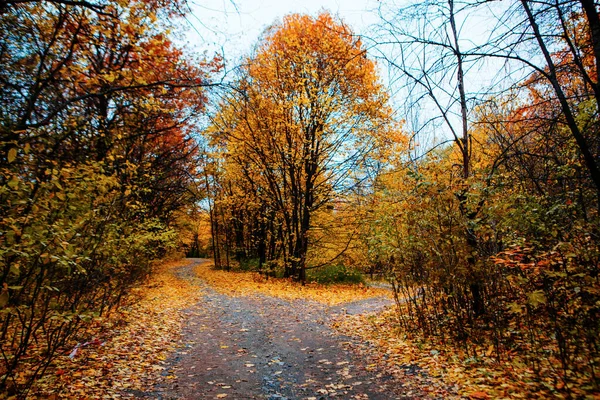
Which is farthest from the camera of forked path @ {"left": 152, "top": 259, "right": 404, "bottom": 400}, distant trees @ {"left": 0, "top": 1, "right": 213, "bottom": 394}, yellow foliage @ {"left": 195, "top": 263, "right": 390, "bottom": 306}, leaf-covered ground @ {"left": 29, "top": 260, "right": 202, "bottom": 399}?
yellow foliage @ {"left": 195, "top": 263, "right": 390, "bottom": 306}

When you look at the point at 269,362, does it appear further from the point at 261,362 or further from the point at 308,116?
the point at 308,116

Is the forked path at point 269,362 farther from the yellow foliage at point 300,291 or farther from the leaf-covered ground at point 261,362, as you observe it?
the yellow foliage at point 300,291

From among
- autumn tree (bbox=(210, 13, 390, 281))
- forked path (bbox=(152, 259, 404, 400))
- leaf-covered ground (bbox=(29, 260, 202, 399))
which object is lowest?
forked path (bbox=(152, 259, 404, 400))

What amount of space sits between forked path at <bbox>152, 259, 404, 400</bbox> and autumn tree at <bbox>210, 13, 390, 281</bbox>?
764 cm

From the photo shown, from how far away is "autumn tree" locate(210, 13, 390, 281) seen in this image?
1503cm

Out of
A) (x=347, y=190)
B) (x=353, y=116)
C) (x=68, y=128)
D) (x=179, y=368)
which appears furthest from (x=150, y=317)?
(x=353, y=116)

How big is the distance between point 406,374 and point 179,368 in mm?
3633

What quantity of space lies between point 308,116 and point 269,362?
1192 centimetres

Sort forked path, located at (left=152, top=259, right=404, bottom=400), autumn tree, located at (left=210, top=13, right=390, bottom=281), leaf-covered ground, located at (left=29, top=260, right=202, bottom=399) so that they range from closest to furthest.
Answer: leaf-covered ground, located at (left=29, top=260, right=202, bottom=399) < forked path, located at (left=152, top=259, right=404, bottom=400) < autumn tree, located at (left=210, top=13, right=390, bottom=281)

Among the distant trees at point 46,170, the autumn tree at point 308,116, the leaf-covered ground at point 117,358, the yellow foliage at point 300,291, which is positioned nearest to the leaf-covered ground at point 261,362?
the leaf-covered ground at point 117,358

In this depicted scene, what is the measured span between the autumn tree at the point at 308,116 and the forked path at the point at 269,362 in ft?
25.1

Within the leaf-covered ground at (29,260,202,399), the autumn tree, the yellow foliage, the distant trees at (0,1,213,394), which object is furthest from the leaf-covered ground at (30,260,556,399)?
the autumn tree

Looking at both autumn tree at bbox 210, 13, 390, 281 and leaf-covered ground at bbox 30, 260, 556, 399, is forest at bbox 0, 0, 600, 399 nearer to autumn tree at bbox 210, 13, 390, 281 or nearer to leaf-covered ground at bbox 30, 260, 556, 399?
leaf-covered ground at bbox 30, 260, 556, 399

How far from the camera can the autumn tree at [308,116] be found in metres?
15.0
